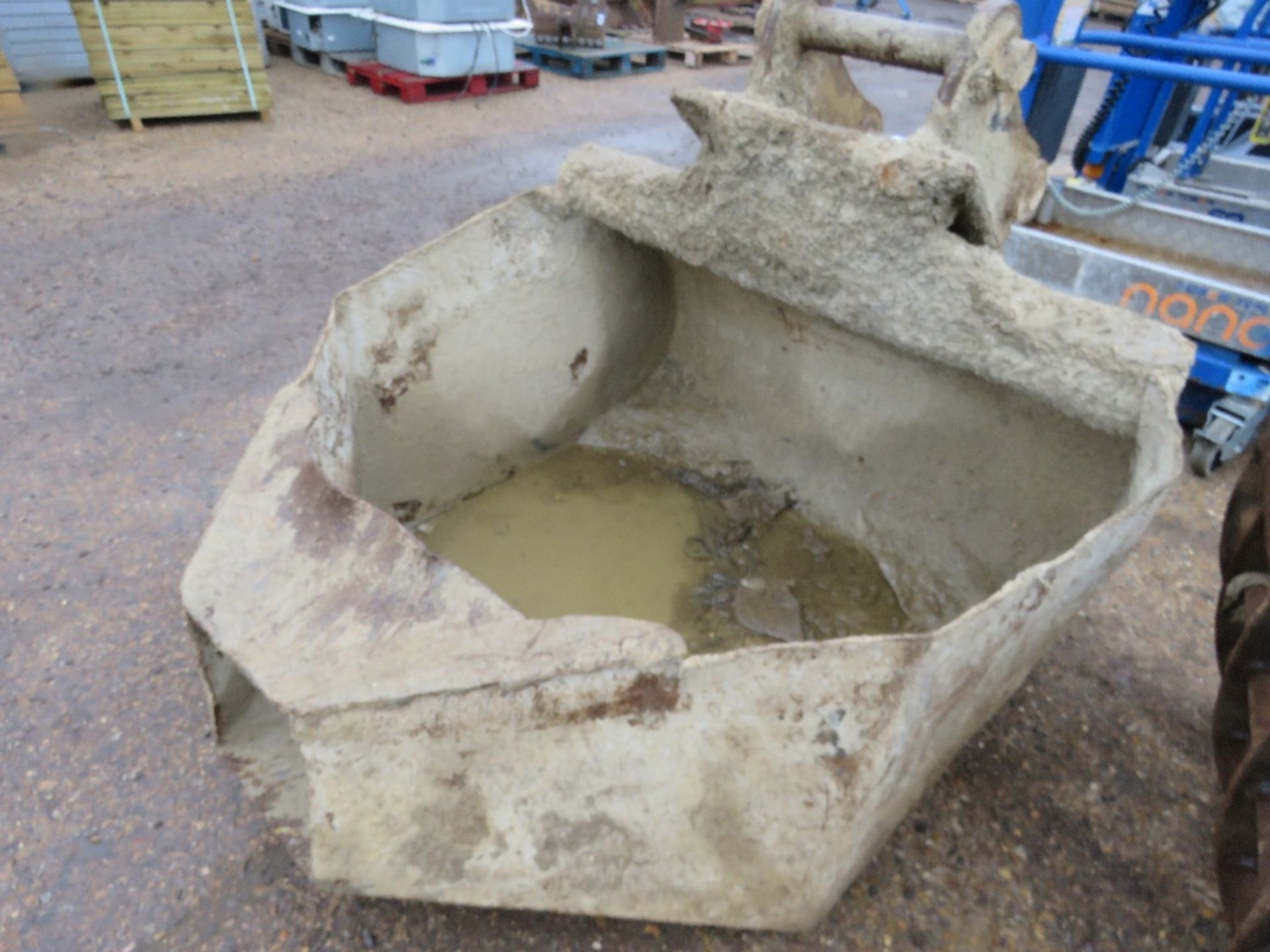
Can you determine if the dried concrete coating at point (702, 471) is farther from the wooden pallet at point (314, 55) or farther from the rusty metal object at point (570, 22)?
the rusty metal object at point (570, 22)

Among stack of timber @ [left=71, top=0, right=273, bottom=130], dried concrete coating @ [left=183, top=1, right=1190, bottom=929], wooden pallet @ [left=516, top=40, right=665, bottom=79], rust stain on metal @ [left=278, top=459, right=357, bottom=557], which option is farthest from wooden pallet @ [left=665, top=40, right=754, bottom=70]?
rust stain on metal @ [left=278, top=459, right=357, bottom=557]

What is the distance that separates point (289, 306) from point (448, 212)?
142 cm

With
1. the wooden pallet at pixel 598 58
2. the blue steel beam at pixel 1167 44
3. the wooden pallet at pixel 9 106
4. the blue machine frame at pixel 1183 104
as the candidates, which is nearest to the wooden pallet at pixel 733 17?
the wooden pallet at pixel 598 58

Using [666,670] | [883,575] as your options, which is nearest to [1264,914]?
[666,670]

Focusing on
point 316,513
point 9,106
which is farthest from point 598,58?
point 316,513

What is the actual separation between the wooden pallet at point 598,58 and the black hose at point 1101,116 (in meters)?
4.75

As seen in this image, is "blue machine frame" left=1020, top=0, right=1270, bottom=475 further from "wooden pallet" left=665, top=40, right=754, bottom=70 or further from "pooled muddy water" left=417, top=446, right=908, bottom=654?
"wooden pallet" left=665, top=40, right=754, bottom=70

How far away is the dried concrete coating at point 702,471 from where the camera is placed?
1.20 metres

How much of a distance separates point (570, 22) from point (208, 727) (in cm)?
757

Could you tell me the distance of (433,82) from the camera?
673 cm

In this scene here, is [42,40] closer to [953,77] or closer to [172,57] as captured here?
[172,57]

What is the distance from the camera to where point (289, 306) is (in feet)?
12.4

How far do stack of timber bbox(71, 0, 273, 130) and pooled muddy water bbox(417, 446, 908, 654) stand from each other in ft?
14.5

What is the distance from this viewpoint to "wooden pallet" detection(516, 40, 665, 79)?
308 inches
